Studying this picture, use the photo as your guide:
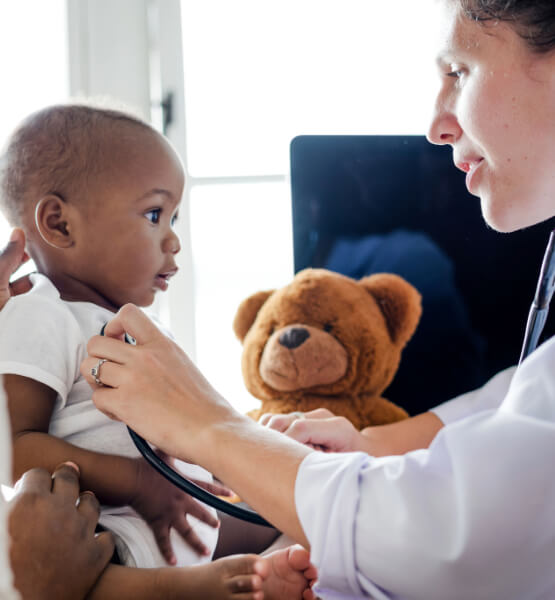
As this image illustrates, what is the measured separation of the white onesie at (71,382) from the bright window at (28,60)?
0.14 metres

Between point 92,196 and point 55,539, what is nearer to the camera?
point 55,539

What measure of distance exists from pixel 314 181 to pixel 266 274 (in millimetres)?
458

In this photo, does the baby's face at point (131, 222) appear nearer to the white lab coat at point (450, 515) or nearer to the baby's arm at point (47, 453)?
the baby's arm at point (47, 453)

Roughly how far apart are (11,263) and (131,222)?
0.17 m

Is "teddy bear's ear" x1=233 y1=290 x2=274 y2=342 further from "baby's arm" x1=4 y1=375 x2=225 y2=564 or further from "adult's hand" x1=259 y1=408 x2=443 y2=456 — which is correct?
"baby's arm" x1=4 y1=375 x2=225 y2=564

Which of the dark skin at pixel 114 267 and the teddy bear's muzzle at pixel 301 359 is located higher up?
the dark skin at pixel 114 267

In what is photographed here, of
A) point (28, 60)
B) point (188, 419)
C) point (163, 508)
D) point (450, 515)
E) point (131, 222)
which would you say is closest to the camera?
point (450, 515)

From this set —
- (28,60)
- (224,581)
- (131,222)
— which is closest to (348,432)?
(224,581)

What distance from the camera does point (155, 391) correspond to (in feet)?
1.96

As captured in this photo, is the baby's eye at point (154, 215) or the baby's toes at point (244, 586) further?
the baby's eye at point (154, 215)

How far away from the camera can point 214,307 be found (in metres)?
1.65

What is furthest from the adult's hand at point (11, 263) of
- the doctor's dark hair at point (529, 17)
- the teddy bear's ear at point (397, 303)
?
the teddy bear's ear at point (397, 303)

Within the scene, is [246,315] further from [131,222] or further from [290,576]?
[290,576]

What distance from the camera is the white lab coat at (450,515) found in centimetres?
47
